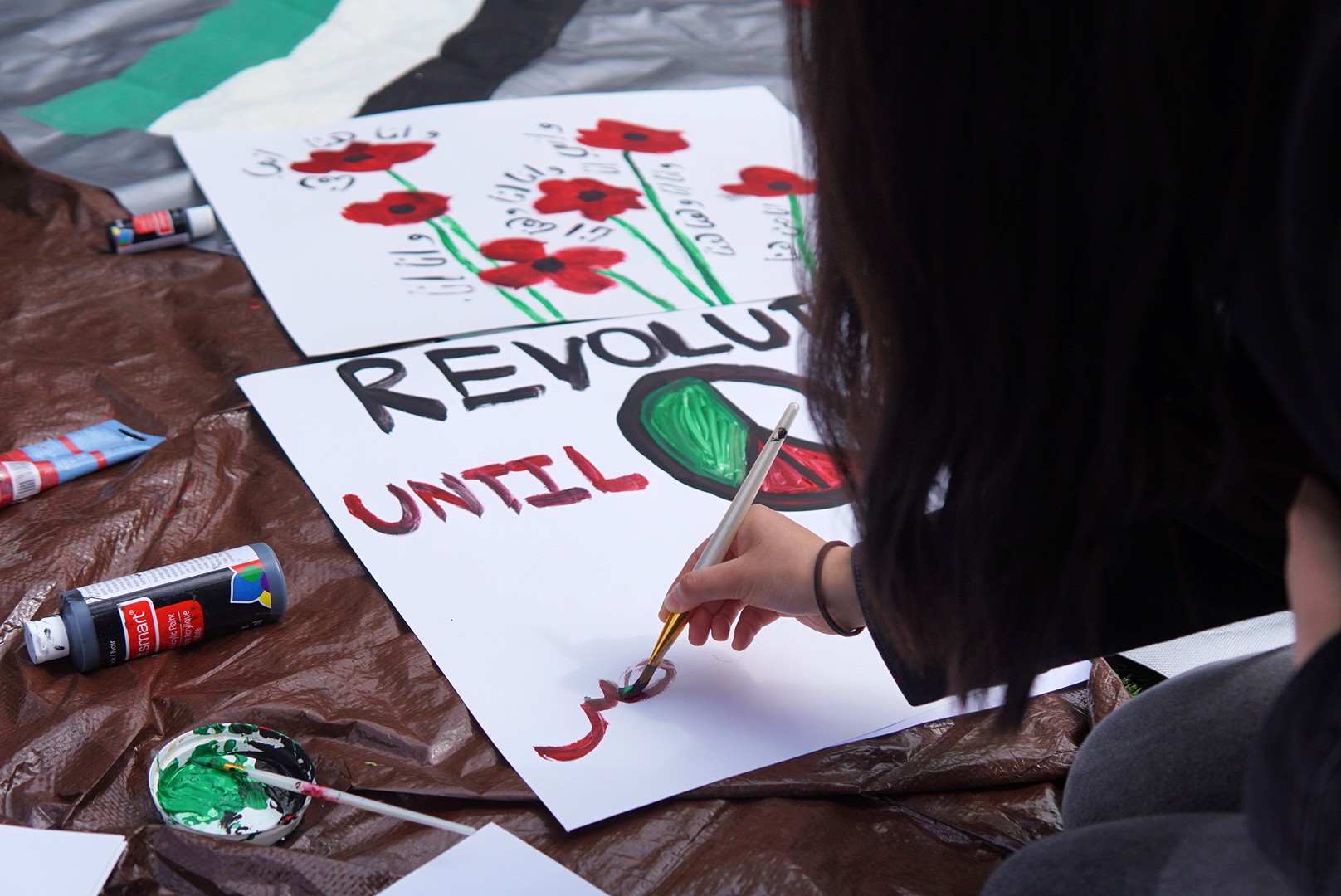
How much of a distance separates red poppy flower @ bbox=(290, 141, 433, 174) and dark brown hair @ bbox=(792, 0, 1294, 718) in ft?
3.41

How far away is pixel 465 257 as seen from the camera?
136 cm

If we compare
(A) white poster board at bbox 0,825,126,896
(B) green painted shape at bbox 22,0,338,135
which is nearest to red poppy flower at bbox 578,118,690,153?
(B) green painted shape at bbox 22,0,338,135

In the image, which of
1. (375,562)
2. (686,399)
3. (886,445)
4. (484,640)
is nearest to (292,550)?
(375,562)

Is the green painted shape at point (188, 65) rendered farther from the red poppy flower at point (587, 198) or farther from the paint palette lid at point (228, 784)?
the paint palette lid at point (228, 784)

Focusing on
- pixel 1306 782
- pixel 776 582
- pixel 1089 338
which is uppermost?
pixel 1089 338

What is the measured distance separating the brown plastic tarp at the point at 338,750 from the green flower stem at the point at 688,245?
516 millimetres

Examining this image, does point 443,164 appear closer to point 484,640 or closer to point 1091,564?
point 484,640

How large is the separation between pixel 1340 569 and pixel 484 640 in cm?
58

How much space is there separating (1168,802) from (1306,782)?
0.98 ft

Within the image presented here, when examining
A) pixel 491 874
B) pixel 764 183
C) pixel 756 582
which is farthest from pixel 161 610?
pixel 764 183

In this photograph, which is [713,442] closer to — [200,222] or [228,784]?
[228,784]

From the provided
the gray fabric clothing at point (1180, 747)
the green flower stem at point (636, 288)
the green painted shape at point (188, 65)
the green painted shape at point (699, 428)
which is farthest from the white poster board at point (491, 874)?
the green painted shape at point (188, 65)

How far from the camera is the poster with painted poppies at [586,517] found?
796 mm

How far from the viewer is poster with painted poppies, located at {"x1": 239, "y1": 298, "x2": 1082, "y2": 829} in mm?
796
